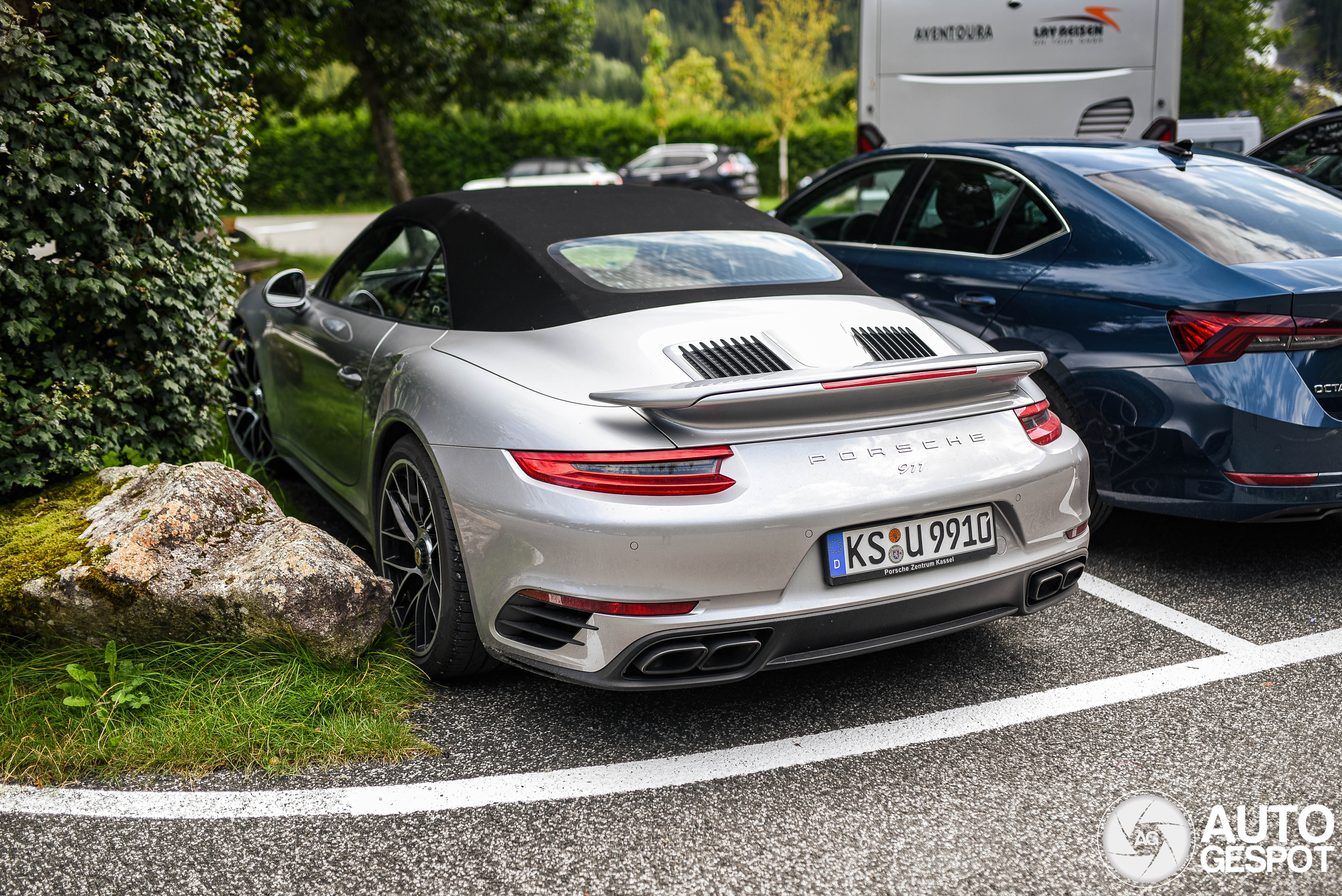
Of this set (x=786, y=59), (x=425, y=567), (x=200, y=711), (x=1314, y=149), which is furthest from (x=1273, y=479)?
(x=786, y=59)

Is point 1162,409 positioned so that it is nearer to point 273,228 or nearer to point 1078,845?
point 1078,845

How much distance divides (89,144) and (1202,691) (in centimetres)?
384

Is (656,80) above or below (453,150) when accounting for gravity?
above

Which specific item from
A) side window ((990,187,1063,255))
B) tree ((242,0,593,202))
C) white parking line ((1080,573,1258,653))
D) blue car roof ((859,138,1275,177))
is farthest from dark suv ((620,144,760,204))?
white parking line ((1080,573,1258,653))

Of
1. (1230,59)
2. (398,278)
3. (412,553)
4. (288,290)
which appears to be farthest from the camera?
(1230,59)

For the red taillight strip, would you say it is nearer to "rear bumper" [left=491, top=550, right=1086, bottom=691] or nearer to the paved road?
"rear bumper" [left=491, top=550, right=1086, bottom=691]

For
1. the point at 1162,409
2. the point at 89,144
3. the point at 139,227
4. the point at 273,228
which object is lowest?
the point at 273,228

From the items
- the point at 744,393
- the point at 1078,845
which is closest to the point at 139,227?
the point at 744,393

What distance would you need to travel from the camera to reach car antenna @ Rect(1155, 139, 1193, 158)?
4.74 meters

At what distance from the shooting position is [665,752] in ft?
9.48

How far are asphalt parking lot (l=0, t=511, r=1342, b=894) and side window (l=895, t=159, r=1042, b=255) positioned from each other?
191cm

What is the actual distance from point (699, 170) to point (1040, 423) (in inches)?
998

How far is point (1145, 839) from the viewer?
8.03ft

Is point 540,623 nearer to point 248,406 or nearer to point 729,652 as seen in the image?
point 729,652
